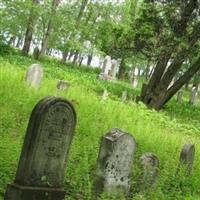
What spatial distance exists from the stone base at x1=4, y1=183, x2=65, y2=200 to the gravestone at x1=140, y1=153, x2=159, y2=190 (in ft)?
6.11

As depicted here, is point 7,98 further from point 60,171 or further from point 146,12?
point 146,12

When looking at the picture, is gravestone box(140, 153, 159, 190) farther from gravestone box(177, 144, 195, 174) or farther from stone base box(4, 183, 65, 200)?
stone base box(4, 183, 65, 200)

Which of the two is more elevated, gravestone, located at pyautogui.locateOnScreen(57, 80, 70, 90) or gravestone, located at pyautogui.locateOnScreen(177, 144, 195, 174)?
gravestone, located at pyautogui.locateOnScreen(57, 80, 70, 90)

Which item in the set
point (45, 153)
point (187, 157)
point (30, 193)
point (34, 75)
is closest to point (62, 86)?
point (34, 75)

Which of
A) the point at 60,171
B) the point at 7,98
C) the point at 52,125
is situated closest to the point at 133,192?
the point at 60,171

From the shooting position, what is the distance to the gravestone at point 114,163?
25.7 feet

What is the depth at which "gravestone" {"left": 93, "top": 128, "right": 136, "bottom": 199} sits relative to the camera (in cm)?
784

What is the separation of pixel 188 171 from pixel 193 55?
11503mm

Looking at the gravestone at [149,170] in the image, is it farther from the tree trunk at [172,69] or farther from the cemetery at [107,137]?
the tree trunk at [172,69]

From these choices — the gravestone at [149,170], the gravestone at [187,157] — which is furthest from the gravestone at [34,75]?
the gravestone at [149,170]

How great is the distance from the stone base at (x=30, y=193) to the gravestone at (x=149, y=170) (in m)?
1.86

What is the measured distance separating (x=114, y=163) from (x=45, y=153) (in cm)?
142

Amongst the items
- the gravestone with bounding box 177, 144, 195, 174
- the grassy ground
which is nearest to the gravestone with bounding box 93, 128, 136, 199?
the grassy ground

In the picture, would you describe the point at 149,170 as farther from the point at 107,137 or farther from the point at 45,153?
A: the point at 45,153
